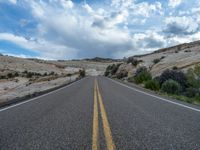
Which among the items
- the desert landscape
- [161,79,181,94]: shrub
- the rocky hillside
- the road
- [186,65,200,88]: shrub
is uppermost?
the rocky hillside

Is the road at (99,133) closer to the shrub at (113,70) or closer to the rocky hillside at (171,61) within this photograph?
the rocky hillside at (171,61)

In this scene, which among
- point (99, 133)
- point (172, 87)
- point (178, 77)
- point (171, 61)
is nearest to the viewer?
point (99, 133)

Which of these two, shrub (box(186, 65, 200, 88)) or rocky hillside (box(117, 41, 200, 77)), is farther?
rocky hillside (box(117, 41, 200, 77))

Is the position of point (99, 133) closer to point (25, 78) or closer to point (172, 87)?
point (172, 87)

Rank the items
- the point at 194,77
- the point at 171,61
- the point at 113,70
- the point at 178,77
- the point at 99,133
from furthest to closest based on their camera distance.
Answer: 1. the point at 113,70
2. the point at 171,61
3. the point at 178,77
4. the point at 194,77
5. the point at 99,133

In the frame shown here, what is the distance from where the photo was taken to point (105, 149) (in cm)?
402

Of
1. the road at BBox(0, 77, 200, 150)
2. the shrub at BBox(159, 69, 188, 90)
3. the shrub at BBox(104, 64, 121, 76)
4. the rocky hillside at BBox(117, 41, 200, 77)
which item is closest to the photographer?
the road at BBox(0, 77, 200, 150)

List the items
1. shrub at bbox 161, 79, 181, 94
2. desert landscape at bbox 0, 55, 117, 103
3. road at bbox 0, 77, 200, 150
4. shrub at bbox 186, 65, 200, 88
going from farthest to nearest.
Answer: desert landscape at bbox 0, 55, 117, 103
shrub at bbox 161, 79, 181, 94
shrub at bbox 186, 65, 200, 88
road at bbox 0, 77, 200, 150

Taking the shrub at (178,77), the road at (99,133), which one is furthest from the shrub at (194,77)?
the road at (99,133)

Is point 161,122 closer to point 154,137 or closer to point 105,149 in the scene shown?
point 154,137

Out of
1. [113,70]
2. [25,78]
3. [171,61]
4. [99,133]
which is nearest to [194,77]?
[99,133]

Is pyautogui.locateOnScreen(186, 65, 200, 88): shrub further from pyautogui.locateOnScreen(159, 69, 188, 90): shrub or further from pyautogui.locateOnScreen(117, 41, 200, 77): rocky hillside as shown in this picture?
pyautogui.locateOnScreen(117, 41, 200, 77): rocky hillside

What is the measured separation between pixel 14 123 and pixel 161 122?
14.4ft

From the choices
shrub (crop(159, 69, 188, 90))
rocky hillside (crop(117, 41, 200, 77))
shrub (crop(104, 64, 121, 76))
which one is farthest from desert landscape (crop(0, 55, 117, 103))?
rocky hillside (crop(117, 41, 200, 77))
